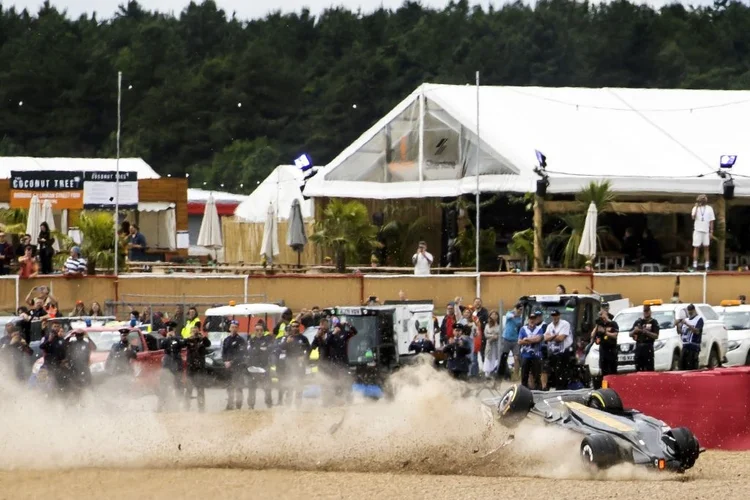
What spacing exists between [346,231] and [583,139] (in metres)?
6.47

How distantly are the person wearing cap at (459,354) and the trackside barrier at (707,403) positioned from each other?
15.0 ft

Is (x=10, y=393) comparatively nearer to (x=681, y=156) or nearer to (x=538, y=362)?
(x=538, y=362)

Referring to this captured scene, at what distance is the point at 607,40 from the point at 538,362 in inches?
3525

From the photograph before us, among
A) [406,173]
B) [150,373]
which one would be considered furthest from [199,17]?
[150,373]

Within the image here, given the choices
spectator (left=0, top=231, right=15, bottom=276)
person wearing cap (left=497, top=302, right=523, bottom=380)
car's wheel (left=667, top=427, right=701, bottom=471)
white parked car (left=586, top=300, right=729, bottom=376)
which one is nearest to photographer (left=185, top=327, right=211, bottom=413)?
person wearing cap (left=497, top=302, right=523, bottom=380)

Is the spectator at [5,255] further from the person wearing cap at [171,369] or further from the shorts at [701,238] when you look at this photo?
the shorts at [701,238]

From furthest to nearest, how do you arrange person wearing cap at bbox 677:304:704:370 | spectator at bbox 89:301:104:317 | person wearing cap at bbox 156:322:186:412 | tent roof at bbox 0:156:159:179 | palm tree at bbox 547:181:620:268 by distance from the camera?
tent roof at bbox 0:156:159:179 < palm tree at bbox 547:181:620:268 < spectator at bbox 89:301:104:317 < person wearing cap at bbox 677:304:704:370 < person wearing cap at bbox 156:322:186:412

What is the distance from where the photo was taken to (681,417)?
18.3 m

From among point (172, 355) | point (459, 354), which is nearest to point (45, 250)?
point (172, 355)

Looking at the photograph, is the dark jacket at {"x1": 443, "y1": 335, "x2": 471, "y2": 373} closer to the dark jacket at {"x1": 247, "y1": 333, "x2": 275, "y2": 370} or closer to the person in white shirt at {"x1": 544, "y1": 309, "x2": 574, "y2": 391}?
the person in white shirt at {"x1": 544, "y1": 309, "x2": 574, "y2": 391}

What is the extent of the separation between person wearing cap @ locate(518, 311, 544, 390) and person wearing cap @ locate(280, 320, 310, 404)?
3.25 meters

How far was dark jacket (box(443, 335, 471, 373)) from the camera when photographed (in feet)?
75.2

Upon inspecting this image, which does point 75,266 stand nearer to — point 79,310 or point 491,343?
point 79,310

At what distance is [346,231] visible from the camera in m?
34.6
